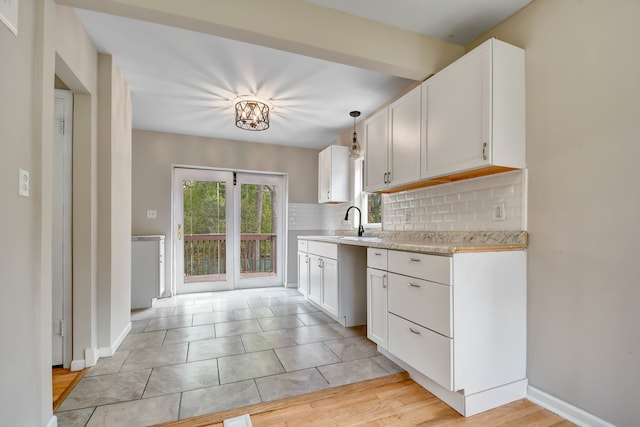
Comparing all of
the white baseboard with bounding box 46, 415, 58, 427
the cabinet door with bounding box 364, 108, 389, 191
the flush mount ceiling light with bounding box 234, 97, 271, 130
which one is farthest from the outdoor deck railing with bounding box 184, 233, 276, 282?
the white baseboard with bounding box 46, 415, 58, 427

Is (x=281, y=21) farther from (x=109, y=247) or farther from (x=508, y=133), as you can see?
(x=109, y=247)

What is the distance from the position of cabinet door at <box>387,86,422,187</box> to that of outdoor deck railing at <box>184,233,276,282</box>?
2932 millimetres

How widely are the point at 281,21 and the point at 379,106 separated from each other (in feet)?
6.00

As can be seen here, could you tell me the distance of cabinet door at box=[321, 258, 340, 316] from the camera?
303 cm

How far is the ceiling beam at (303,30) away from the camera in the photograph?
5.30 feet

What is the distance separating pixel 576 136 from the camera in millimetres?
1561

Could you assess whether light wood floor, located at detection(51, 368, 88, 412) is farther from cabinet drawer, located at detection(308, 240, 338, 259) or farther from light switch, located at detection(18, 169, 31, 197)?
cabinet drawer, located at detection(308, 240, 338, 259)

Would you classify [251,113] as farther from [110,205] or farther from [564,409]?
[564,409]

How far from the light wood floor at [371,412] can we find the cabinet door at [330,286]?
122cm

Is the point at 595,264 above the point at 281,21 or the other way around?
the other way around

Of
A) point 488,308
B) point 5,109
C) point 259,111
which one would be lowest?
point 488,308

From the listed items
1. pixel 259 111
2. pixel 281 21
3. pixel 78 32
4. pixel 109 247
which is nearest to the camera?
pixel 281 21

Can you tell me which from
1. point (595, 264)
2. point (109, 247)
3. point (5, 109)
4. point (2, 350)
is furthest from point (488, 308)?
point (109, 247)

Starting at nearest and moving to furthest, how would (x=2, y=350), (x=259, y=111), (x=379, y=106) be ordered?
1. (x=2, y=350)
2. (x=259, y=111)
3. (x=379, y=106)
